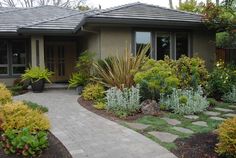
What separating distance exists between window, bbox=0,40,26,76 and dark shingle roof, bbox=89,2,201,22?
243 inches

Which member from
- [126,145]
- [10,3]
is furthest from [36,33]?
[10,3]

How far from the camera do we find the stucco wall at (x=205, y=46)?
46.4ft

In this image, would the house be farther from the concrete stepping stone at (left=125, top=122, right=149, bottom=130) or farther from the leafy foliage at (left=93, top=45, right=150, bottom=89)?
the concrete stepping stone at (left=125, top=122, right=149, bottom=130)

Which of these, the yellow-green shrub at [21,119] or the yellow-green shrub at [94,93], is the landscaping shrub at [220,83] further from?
the yellow-green shrub at [21,119]

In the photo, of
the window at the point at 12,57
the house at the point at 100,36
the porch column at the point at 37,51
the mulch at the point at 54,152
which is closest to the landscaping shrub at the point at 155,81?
the house at the point at 100,36

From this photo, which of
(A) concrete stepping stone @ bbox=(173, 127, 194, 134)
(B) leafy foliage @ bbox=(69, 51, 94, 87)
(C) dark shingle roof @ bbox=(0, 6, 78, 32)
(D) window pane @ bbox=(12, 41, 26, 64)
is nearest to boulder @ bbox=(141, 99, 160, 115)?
(A) concrete stepping stone @ bbox=(173, 127, 194, 134)

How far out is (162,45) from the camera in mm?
13586

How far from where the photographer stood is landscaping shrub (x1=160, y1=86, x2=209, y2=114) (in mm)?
8422

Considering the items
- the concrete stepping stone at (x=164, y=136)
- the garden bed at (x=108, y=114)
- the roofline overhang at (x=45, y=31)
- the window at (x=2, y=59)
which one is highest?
the roofline overhang at (x=45, y=31)

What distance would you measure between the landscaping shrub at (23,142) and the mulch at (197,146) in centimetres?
219

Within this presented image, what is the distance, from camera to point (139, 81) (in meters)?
9.22

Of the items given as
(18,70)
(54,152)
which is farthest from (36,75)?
(54,152)

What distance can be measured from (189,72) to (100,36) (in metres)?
3.97

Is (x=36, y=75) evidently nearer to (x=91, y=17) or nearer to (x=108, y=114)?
(x=91, y=17)
